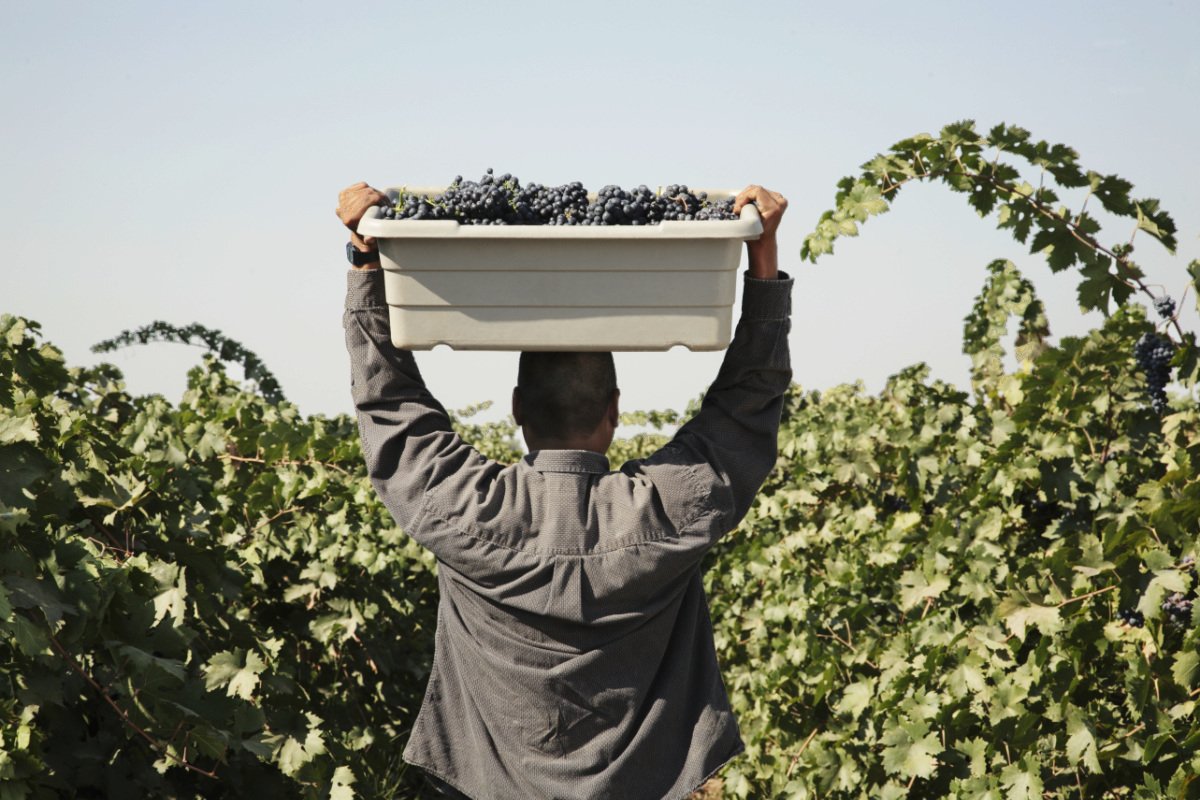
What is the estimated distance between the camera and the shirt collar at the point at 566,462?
2293 mm

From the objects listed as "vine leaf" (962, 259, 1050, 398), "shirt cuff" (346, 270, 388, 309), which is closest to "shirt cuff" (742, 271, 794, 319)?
"shirt cuff" (346, 270, 388, 309)

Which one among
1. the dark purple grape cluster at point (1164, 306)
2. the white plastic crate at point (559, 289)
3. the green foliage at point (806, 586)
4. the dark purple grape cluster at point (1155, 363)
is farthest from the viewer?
the dark purple grape cluster at point (1155, 363)

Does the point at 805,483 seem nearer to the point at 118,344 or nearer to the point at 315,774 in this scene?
the point at 315,774

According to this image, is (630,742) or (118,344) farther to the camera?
(118,344)

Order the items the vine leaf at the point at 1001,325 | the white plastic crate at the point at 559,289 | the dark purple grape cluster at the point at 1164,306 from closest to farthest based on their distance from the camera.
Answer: the white plastic crate at the point at 559,289 < the dark purple grape cluster at the point at 1164,306 < the vine leaf at the point at 1001,325

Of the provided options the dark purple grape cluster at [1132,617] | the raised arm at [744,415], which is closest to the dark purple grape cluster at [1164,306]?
the dark purple grape cluster at [1132,617]

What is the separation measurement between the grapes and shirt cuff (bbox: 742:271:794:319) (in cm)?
14

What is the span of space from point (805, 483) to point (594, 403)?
3.10 m

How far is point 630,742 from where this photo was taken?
2322 millimetres

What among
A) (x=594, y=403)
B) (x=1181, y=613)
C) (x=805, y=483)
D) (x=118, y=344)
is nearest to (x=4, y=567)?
(x=594, y=403)

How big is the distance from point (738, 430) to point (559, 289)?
41 centimetres

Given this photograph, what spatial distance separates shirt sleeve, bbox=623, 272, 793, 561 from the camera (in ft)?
7.47

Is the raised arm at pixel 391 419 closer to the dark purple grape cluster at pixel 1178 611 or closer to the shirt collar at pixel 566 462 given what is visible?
the shirt collar at pixel 566 462

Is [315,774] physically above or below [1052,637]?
below
